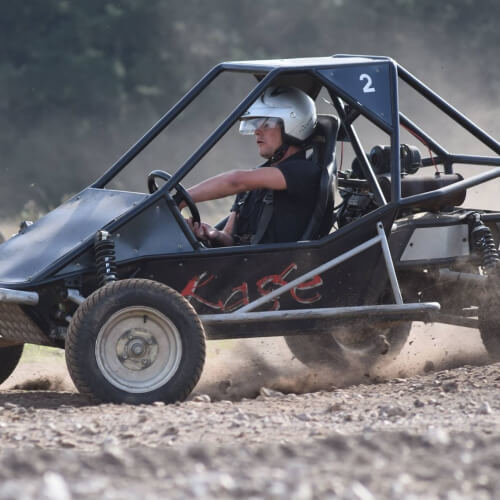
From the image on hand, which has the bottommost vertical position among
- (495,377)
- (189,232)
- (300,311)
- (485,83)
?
(495,377)

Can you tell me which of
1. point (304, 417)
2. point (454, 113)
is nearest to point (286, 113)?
point (454, 113)

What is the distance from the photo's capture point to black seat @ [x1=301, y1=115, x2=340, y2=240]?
666 centimetres

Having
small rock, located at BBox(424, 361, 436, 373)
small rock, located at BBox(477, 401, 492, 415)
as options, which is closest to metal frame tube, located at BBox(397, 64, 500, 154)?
small rock, located at BBox(424, 361, 436, 373)

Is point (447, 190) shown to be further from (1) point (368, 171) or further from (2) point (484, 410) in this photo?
(2) point (484, 410)

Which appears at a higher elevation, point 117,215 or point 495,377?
point 117,215

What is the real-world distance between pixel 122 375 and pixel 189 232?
809 millimetres

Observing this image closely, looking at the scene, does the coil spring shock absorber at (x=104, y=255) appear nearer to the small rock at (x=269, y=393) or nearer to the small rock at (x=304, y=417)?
the small rock at (x=269, y=393)

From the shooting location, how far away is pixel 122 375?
6.06 m

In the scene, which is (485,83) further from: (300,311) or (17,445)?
(17,445)

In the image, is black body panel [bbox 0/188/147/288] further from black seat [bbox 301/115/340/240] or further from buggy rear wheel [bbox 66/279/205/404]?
black seat [bbox 301/115/340/240]

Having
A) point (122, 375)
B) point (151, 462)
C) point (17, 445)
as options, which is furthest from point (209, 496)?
point (122, 375)

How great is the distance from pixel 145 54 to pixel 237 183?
53.2ft

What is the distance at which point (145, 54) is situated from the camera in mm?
22328

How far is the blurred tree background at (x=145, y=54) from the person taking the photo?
816 inches
